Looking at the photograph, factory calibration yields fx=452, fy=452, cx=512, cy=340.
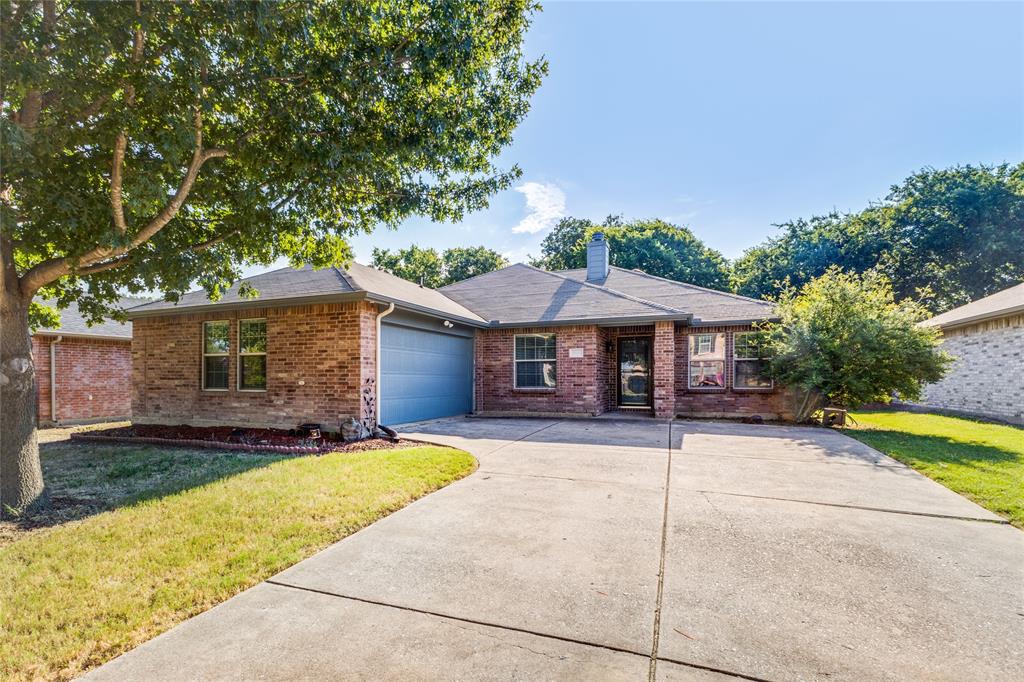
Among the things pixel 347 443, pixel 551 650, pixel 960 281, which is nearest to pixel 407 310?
pixel 347 443

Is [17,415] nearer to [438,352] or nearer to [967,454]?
[438,352]

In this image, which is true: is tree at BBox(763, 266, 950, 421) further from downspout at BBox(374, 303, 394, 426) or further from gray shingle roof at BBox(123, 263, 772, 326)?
downspout at BBox(374, 303, 394, 426)

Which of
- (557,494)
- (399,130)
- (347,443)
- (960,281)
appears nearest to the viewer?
(557,494)

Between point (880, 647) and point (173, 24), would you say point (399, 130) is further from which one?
point (880, 647)

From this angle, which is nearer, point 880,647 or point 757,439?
point 880,647

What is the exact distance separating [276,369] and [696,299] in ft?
36.6

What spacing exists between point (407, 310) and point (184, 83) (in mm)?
5560

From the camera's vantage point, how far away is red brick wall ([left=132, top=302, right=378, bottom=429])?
8.63 meters

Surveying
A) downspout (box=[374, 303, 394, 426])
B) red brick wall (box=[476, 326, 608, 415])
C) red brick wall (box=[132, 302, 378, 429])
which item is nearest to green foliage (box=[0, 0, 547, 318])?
red brick wall (box=[132, 302, 378, 429])

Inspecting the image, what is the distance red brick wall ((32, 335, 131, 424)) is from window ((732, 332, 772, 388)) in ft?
58.2

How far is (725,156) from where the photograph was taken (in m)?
13.2

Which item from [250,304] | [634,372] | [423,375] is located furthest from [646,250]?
[250,304]

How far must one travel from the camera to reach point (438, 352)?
1137cm

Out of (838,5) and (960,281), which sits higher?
(838,5)
